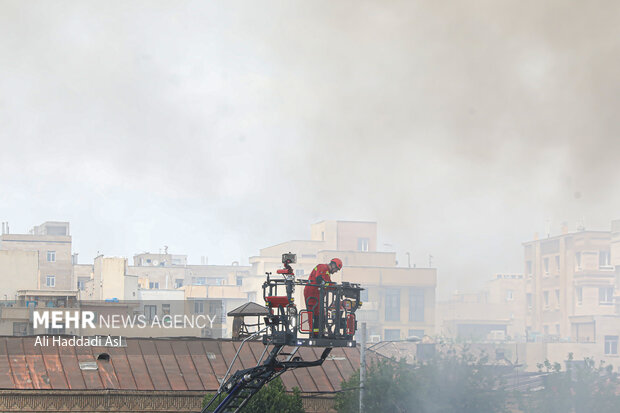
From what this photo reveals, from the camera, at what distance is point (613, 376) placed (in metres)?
39.1

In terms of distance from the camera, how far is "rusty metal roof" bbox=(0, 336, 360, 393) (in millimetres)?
48413

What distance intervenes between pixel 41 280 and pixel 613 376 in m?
137

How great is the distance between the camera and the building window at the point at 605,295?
120688 mm

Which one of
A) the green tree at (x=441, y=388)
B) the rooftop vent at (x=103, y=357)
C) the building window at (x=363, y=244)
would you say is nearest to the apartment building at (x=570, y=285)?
the building window at (x=363, y=244)

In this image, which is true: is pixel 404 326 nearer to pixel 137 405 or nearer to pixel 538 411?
pixel 137 405

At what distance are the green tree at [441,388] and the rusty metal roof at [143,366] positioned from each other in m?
9.15

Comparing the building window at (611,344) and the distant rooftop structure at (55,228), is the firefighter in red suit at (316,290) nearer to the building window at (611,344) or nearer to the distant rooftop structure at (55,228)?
the building window at (611,344)

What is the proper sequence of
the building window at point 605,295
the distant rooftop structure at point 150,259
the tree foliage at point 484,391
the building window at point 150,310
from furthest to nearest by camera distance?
the distant rooftop structure at point 150,259, the building window at point 605,295, the building window at point 150,310, the tree foliage at point 484,391

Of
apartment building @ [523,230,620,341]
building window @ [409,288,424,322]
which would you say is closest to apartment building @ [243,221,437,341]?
building window @ [409,288,424,322]

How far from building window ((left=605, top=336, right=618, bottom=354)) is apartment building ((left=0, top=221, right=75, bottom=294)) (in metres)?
92.2

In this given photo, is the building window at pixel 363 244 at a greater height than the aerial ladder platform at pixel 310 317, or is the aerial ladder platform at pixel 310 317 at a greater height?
the building window at pixel 363 244

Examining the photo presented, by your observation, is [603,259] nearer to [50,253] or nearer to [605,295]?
[605,295]

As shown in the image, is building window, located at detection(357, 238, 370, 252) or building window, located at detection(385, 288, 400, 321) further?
building window, located at detection(357, 238, 370, 252)

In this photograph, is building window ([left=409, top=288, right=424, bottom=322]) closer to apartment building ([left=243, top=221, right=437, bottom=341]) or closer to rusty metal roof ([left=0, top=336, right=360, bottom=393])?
apartment building ([left=243, top=221, right=437, bottom=341])
